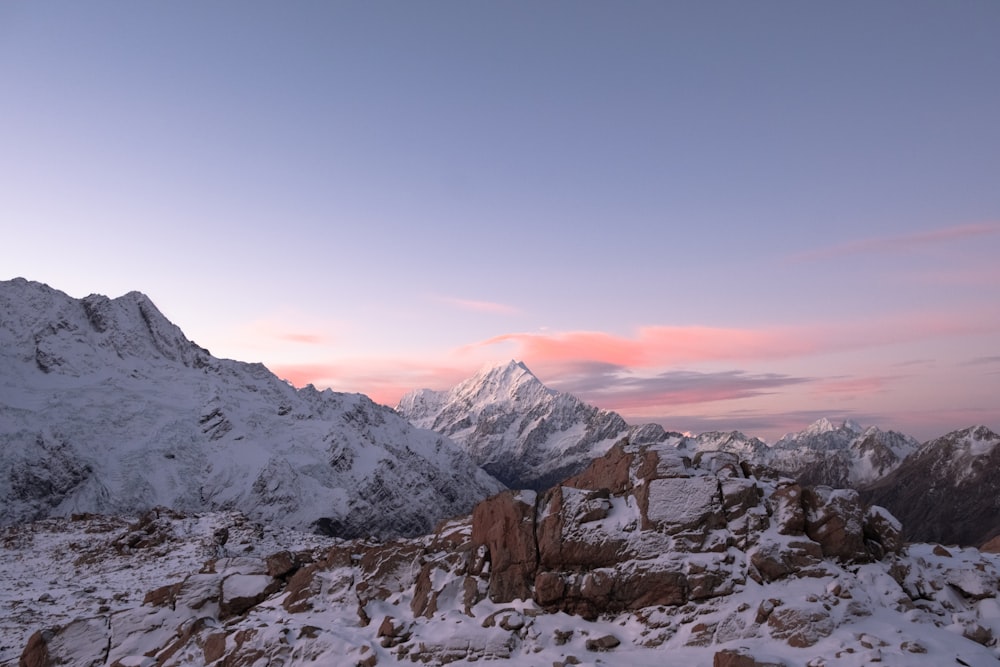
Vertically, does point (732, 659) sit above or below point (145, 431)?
above

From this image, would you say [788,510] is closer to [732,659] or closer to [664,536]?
[664,536]

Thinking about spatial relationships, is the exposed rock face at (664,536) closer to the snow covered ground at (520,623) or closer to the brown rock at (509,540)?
the brown rock at (509,540)

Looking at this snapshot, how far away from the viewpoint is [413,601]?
22.4 m

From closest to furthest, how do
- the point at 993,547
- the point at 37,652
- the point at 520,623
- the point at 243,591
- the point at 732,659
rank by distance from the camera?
the point at 732,659 → the point at 520,623 → the point at 37,652 → the point at 993,547 → the point at 243,591

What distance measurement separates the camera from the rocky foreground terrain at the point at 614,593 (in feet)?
56.0

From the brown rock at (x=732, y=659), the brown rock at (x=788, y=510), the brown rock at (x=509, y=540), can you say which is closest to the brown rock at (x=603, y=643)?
the brown rock at (x=732, y=659)

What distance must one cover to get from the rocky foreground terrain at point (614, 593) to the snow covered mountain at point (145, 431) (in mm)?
84671

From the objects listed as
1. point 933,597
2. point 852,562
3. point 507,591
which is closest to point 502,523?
point 507,591

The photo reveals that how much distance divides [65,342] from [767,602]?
5543 inches

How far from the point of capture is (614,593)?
19.7 m

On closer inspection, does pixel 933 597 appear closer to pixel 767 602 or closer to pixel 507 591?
pixel 767 602

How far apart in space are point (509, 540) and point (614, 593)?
14.5 feet

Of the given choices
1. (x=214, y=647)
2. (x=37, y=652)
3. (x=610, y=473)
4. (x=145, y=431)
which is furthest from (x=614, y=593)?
(x=145, y=431)

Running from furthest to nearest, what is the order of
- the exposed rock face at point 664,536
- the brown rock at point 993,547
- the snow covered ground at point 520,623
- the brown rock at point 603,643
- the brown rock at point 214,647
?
the brown rock at point 993,547 → the brown rock at point 214,647 → the exposed rock face at point 664,536 → the brown rock at point 603,643 → the snow covered ground at point 520,623
